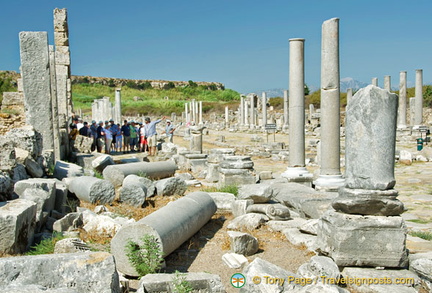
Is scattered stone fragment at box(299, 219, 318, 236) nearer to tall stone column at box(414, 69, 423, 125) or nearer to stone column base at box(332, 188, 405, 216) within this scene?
stone column base at box(332, 188, 405, 216)

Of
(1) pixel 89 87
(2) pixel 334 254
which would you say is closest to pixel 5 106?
(2) pixel 334 254

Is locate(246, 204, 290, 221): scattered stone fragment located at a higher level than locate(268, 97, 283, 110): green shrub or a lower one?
lower

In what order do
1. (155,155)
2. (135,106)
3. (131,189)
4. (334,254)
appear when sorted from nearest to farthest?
(334,254) < (131,189) < (155,155) < (135,106)

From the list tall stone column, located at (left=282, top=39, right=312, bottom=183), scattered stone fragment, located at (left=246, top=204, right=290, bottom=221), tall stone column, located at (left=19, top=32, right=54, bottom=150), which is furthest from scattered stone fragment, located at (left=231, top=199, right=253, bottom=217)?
tall stone column, located at (left=19, top=32, right=54, bottom=150)

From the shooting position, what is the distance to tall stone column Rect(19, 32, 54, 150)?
11.1 m

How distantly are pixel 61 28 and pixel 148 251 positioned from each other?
17742 millimetres

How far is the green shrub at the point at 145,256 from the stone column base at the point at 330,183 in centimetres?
446

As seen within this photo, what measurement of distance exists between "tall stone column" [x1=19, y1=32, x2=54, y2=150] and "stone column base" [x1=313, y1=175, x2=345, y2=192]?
7284mm

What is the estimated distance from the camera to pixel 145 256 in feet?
15.8

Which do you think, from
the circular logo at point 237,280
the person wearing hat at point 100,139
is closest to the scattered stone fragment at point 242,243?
the circular logo at point 237,280

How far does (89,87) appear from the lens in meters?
81.4

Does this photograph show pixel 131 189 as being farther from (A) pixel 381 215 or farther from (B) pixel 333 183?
(A) pixel 381 215

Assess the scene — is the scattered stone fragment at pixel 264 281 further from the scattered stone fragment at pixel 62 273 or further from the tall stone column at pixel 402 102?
the tall stone column at pixel 402 102

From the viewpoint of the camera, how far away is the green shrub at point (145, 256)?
4723 mm
